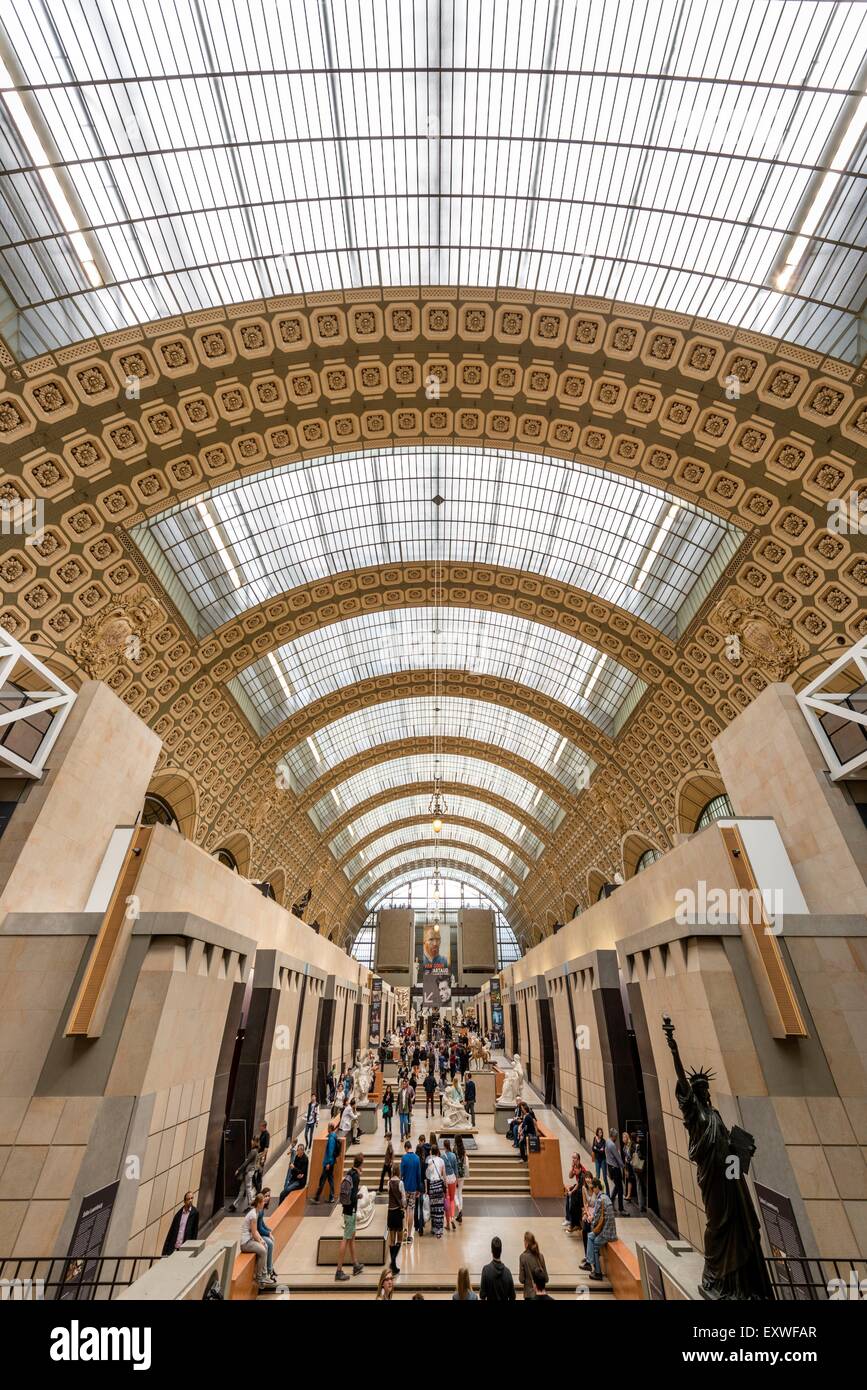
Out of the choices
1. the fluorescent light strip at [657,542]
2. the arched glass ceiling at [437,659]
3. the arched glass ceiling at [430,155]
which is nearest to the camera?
the arched glass ceiling at [430,155]

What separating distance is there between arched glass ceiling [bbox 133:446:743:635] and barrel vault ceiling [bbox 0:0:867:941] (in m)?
0.15

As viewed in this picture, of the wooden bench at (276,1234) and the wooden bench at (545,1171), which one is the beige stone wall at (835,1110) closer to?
the wooden bench at (545,1171)

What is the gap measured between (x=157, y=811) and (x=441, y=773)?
28.0m

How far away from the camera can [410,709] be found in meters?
41.7

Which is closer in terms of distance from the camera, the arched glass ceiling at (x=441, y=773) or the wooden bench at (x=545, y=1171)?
the wooden bench at (x=545, y=1171)

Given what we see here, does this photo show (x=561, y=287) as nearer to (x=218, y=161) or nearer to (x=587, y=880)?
(x=218, y=161)

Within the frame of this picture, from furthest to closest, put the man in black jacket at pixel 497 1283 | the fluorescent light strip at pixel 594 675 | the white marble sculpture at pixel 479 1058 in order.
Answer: the white marble sculpture at pixel 479 1058 < the fluorescent light strip at pixel 594 675 < the man in black jacket at pixel 497 1283

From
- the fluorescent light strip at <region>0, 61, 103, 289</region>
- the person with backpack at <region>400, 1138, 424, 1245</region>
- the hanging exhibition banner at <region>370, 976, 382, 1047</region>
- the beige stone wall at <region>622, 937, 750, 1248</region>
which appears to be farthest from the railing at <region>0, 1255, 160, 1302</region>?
the hanging exhibition banner at <region>370, 976, 382, 1047</region>

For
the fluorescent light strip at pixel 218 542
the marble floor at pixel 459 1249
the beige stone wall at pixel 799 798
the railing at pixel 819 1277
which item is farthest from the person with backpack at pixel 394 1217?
the fluorescent light strip at pixel 218 542

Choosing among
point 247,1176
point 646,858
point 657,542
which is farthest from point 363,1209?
point 646,858

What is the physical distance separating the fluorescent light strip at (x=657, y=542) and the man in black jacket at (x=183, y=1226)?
21.3m

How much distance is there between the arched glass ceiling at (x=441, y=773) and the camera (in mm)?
42869
